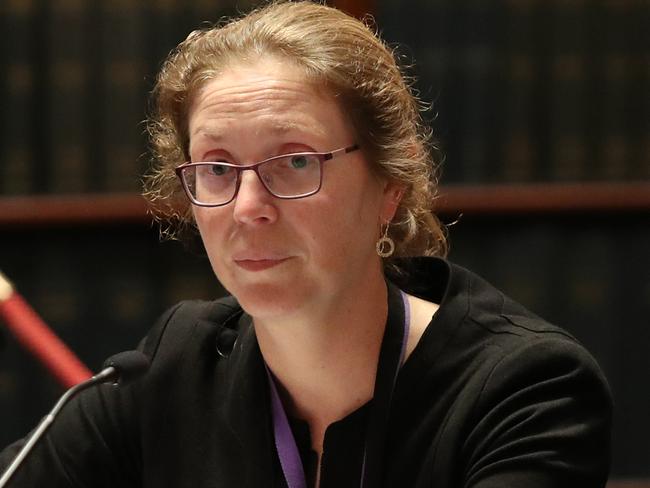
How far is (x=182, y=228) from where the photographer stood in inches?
80.9

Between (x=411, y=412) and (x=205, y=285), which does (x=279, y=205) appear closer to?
(x=411, y=412)

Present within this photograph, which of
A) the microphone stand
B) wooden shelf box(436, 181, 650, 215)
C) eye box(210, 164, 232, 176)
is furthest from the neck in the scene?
wooden shelf box(436, 181, 650, 215)

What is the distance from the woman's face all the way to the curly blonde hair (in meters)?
0.03

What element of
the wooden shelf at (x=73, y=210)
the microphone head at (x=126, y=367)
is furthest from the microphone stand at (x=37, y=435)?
the wooden shelf at (x=73, y=210)

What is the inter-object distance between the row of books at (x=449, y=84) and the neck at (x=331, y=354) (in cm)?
135

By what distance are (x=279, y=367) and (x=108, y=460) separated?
291 millimetres

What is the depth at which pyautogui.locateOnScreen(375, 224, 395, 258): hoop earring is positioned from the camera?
189 centimetres

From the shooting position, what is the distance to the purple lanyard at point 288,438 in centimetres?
186

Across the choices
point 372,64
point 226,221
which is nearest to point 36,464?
point 226,221

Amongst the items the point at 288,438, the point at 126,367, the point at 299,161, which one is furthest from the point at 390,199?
the point at 126,367

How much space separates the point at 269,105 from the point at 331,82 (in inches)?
3.5

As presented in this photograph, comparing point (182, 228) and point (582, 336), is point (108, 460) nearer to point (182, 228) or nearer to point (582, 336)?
point (182, 228)

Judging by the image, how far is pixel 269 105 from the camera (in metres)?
1.73

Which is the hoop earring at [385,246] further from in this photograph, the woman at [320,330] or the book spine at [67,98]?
the book spine at [67,98]
